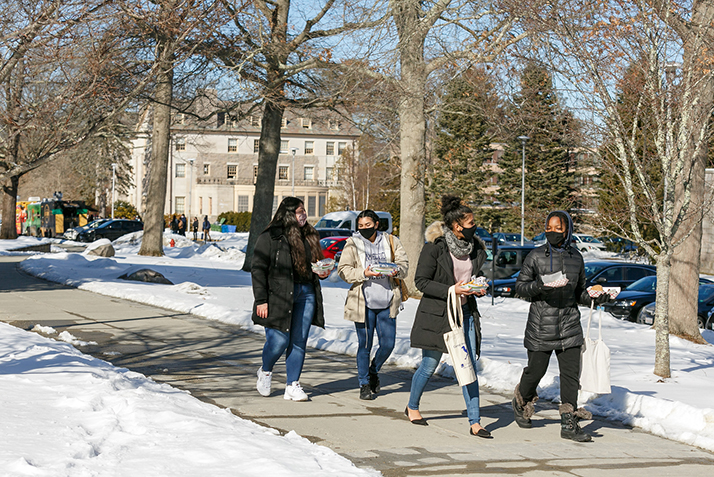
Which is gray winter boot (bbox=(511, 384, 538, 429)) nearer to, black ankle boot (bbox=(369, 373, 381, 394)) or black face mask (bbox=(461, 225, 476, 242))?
black face mask (bbox=(461, 225, 476, 242))

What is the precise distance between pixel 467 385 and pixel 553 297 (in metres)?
1.00

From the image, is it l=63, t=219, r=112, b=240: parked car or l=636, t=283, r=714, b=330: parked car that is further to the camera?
l=63, t=219, r=112, b=240: parked car

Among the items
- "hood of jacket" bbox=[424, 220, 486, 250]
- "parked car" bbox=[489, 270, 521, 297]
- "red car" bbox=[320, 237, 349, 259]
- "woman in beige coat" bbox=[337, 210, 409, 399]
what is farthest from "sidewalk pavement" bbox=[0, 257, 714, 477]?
"red car" bbox=[320, 237, 349, 259]

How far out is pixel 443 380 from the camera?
360 inches

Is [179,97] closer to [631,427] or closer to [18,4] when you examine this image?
[18,4]

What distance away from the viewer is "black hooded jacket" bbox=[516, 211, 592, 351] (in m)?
6.55

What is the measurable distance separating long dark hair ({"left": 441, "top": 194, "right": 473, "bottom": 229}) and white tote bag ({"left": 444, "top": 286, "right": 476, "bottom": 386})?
0.60m

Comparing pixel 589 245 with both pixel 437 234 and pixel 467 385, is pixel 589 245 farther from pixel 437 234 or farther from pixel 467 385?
pixel 467 385

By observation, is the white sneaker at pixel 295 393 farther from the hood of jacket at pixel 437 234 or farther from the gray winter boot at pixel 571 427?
the gray winter boot at pixel 571 427

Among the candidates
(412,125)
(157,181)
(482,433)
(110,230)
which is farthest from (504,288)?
(110,230)

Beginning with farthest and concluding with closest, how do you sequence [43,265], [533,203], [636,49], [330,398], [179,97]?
[533,203], [179,97], [43,265], [636,49], [330,398]

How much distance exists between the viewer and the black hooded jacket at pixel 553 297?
655cm

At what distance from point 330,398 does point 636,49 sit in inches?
228

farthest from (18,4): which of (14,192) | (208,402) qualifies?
(14,192)
